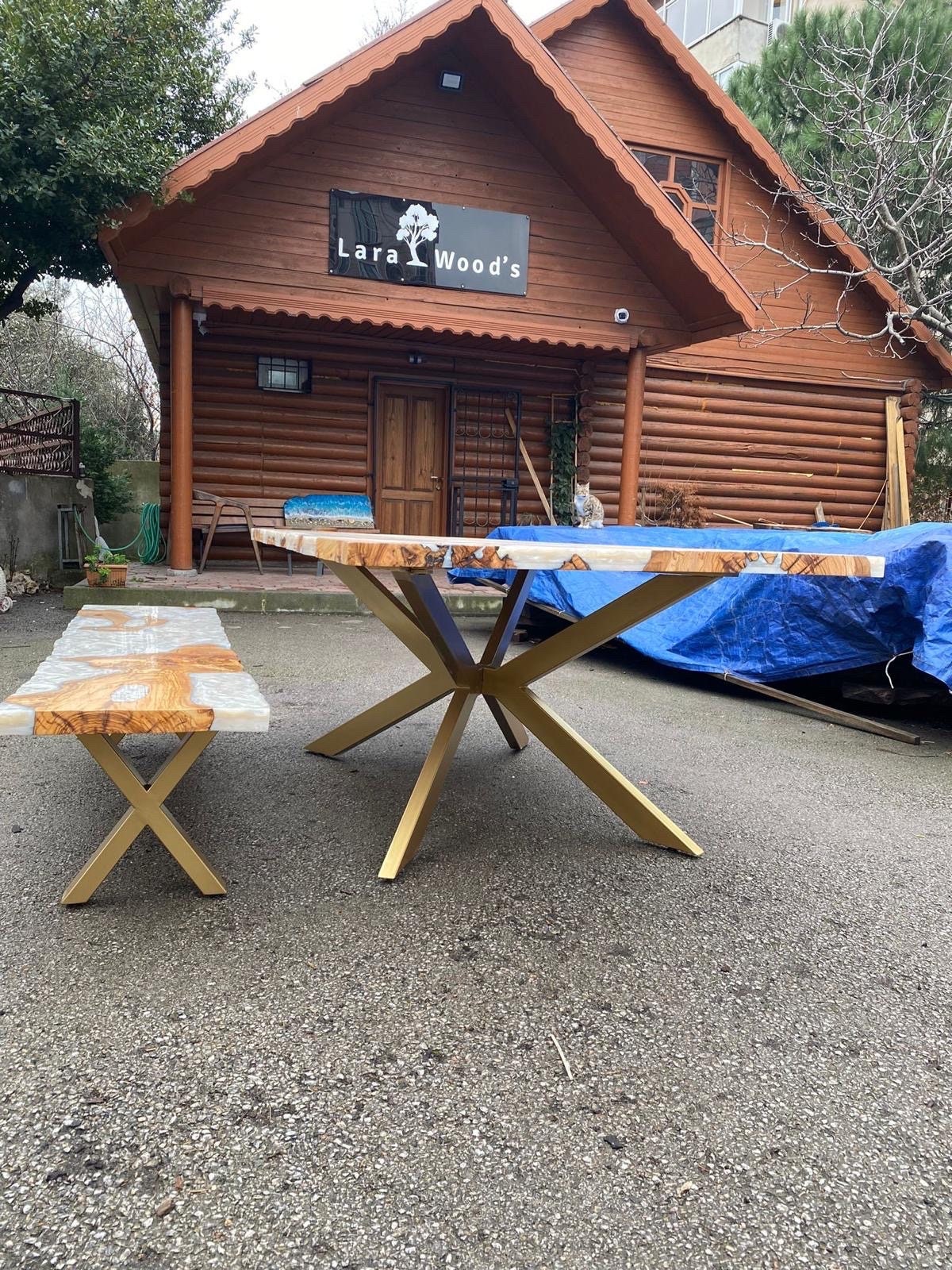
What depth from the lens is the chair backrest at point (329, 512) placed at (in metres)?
9.75

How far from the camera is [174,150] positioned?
301 inches

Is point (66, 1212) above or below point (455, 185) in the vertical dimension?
below

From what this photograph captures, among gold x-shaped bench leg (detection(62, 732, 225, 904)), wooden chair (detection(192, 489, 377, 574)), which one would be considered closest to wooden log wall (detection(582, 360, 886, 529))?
wooden chair (detection(192, 489, 377, 574))

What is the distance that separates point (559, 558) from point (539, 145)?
898 cm

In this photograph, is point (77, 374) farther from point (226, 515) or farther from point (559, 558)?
point (559, 558)

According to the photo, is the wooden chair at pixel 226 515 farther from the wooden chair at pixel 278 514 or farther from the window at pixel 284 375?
the window at pixel 284 375

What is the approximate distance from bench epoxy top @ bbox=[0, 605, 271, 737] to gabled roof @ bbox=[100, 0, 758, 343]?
19.1 feet

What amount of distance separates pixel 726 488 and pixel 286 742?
976 cm

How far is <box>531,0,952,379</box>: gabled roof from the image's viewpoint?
10922 mm

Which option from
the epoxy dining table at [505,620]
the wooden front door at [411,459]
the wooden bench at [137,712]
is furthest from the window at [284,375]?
the wooden bench at [137,712]

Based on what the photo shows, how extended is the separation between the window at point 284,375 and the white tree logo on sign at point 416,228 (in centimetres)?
206

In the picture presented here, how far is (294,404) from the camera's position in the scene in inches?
408

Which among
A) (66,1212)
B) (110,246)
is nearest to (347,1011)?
(66,1212)

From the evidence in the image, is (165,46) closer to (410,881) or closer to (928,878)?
(410,881)
